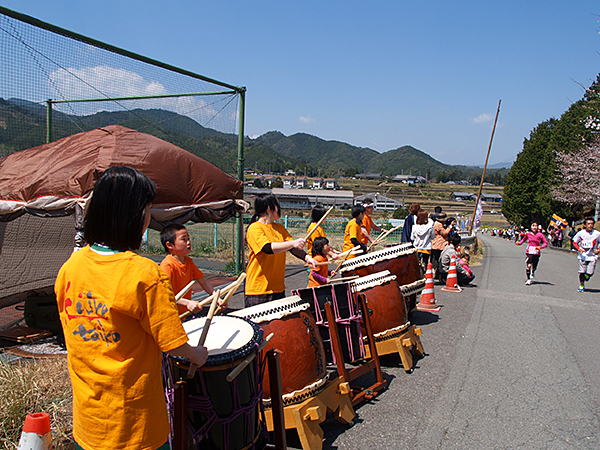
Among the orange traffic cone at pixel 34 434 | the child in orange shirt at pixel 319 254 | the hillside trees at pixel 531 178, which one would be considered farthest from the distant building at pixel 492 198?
the orange traffic cone at pixel 34 434

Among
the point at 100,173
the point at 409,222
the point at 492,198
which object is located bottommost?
the point at 492,198

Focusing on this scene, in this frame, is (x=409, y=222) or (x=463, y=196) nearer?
(x=409, y=222)

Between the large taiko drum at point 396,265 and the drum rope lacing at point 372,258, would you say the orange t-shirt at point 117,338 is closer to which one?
the drum rope lacing at point 372,258

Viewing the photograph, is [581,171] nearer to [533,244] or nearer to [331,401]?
[533,244]

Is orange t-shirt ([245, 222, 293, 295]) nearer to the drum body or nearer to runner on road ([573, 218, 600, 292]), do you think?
the drum body

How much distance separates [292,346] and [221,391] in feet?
3.04

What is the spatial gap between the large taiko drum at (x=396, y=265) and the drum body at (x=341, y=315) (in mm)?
1373

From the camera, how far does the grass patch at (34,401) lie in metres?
2.92

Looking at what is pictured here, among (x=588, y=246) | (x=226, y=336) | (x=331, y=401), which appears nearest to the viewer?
(x=226, y=336)

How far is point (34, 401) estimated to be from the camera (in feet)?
10.7

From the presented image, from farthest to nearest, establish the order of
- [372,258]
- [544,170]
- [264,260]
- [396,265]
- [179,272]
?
1. [544,170]
2. [396,265]
3. [372,258]
4. [264,260]
5. [179,272]

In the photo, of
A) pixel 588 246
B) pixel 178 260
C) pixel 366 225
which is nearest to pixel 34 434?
pixel 178 260

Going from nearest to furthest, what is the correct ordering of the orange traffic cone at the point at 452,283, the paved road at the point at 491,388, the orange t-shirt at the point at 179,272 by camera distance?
the paved road at the point at 491,388
the orange t-shirt at the point at 179,272
the orange traffic cone at the point at 452,283

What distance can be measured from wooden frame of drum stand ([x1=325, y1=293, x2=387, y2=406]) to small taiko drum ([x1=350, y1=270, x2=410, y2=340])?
0.33m
